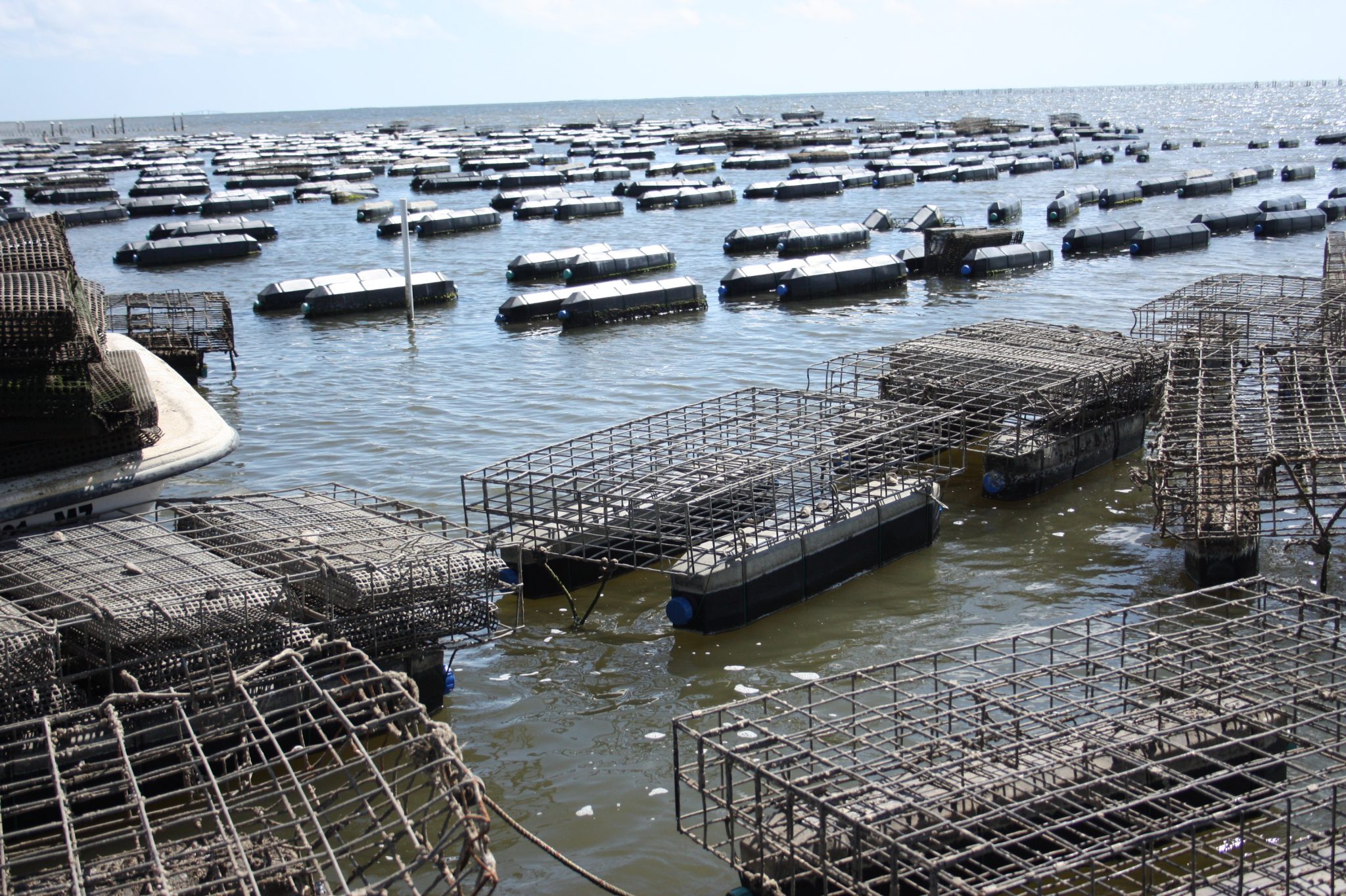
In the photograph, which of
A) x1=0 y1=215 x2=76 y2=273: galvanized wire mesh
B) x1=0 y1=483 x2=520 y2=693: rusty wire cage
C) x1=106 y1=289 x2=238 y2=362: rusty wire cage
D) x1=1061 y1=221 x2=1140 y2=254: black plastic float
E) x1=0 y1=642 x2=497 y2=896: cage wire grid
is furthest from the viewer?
x1=1061 y1=221 x2=1140 y2=254: black plastic float

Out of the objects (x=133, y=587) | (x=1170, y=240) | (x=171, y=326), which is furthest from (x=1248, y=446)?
(x=1170, y=240)

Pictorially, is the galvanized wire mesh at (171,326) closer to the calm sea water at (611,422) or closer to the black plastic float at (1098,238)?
the calm sea water at (611,422)

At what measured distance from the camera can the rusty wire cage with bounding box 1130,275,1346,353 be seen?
30562 millimetres

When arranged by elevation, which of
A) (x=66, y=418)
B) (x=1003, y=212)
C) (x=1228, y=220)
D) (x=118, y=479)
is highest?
(x=1003, y=212)

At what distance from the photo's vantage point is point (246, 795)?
12.2m

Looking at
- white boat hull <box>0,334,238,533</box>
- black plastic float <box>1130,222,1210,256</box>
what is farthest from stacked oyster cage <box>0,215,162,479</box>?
black plastic float <box>1130,222,1210,256</box>

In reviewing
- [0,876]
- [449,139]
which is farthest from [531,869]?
[449,139]

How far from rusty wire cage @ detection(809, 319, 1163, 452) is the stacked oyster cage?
49.7 feet

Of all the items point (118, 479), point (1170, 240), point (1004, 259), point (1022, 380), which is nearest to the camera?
point (118, 479)

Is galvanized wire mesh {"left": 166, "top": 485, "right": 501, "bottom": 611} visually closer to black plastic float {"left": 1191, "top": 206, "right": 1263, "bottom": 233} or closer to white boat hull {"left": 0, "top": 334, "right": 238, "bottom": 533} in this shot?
white boat hull {"left": 0, "top": 334, "right": 238, "bottom": 533}

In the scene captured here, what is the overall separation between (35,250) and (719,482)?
1297 cm

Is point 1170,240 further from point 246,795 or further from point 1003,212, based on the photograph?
point 246,795

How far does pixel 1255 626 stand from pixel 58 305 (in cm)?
1930

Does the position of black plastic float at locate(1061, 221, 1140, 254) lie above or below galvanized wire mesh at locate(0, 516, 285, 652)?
above
